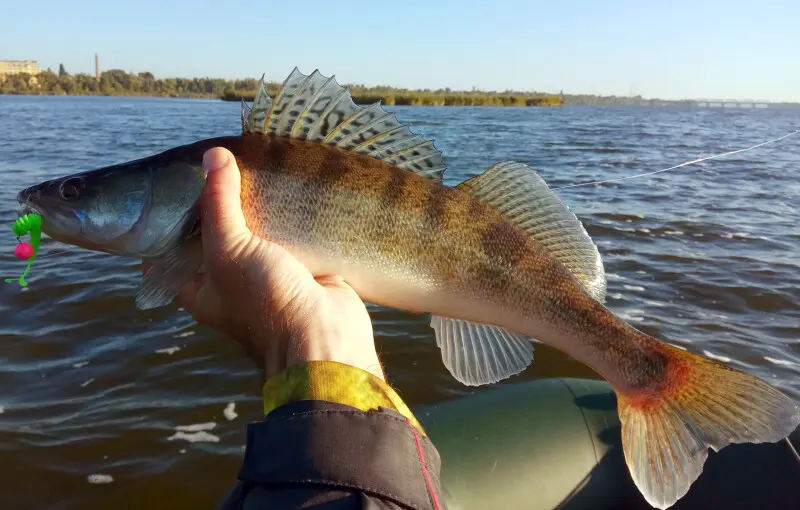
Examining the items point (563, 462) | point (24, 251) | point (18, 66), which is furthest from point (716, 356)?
point (18, 66)

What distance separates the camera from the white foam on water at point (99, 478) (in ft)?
14.4

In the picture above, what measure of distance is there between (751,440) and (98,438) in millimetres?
4702

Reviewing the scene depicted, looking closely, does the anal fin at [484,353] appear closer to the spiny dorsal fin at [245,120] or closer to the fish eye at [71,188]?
the spiny dorsal fin at [245,120]

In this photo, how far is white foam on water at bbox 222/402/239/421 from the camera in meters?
5.23

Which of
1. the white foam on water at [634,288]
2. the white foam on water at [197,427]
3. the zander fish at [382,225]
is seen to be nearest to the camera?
the zander fish at [382,225]

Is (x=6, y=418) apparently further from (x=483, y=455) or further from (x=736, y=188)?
(x=736, y=188)

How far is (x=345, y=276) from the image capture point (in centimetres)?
275

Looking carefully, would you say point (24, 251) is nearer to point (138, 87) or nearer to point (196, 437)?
point (196, 437)

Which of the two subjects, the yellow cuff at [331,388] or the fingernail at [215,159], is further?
the fingernail at [215,159]

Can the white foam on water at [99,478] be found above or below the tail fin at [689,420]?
below

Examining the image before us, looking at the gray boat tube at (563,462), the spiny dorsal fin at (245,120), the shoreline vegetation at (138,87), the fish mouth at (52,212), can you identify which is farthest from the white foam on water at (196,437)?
the shoreline vegetation at (138,87)

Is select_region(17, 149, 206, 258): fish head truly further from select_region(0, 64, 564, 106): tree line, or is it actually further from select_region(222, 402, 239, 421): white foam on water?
select_region(0, 64, 564, 106): tree line

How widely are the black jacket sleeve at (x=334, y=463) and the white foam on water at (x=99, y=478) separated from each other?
3436mm

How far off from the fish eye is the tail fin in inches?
107
